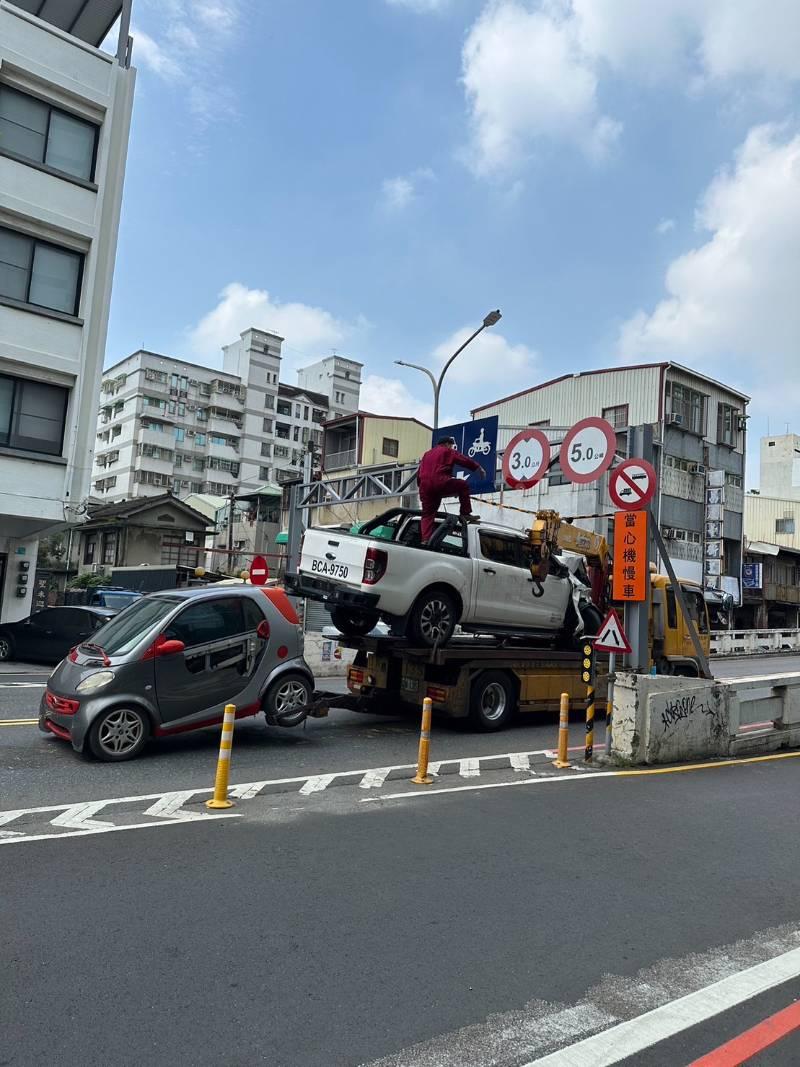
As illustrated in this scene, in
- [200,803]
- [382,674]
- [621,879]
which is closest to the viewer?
[621,879]

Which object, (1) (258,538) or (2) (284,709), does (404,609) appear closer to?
(2) (284,709)

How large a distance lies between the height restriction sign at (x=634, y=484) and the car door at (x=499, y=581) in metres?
1.97

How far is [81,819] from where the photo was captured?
6250 millimetres

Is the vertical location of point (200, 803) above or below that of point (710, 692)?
below

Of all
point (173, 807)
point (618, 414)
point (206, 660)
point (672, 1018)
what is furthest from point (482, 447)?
point (618, 414)

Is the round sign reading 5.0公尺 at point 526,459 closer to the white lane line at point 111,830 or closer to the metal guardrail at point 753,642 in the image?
the white lane line at point 111,830

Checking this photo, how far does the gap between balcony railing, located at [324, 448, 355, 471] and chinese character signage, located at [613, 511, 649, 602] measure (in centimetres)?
3721

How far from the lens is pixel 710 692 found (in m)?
10.2

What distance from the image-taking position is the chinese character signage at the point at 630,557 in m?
10.1

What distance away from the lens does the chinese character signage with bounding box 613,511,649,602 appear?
10070 mm

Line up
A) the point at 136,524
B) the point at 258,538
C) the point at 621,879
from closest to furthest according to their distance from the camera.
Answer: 1. the point at 621,879
2. the point at 136,524
3. the point at 258,538

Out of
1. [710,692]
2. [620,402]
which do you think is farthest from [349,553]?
[620,402]

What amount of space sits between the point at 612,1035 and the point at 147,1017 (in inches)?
78.4

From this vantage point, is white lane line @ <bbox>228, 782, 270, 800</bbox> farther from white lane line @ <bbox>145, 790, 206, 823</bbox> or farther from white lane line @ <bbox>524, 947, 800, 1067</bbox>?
white lane line @ <bbox>524, 947, 800, 1067</bbox>
